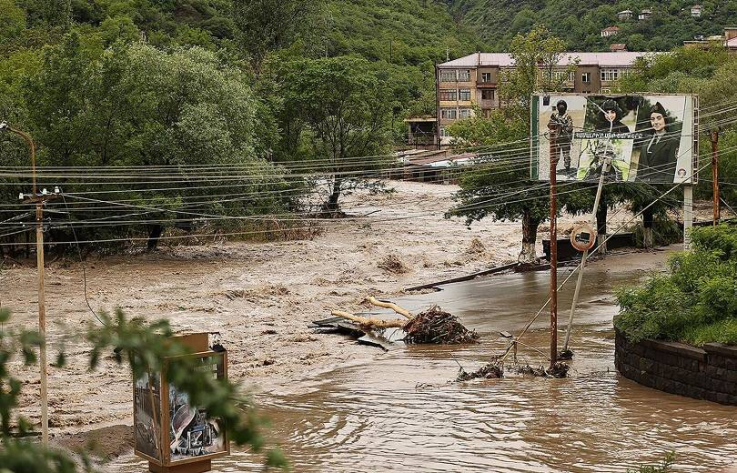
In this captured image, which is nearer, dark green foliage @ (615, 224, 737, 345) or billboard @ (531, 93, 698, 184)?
dark green foliage @ (615, 224, 737, 345)

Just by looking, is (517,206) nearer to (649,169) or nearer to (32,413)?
(649,169)

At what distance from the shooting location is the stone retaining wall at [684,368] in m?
20.4

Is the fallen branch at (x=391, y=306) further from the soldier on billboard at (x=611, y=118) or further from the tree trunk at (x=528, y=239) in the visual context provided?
the tree trunk at (x=528, y=239)

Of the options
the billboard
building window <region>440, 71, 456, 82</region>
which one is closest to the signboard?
the billboard

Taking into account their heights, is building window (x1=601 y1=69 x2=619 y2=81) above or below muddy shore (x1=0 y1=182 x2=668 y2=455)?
above

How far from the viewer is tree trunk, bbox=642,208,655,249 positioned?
46688mm

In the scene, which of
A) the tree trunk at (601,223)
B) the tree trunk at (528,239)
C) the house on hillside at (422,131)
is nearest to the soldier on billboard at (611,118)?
the tree trunk at (528,239)

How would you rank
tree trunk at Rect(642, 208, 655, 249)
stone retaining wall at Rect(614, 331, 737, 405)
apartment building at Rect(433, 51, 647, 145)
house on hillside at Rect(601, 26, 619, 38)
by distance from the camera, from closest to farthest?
stone retaining wall at Rect(614, 331, 737, 405), tree trunk at Rect(642, 208, 655, 249), apartment building at Rect(433, 51, 647, 145), house on hillside at Rect(601, 26, 619, 38)

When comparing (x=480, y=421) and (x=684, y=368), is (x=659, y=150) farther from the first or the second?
(x=480, y=421)

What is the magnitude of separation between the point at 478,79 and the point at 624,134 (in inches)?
2774

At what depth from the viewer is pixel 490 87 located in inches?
4107

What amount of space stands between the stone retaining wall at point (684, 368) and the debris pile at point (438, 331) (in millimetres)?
5650

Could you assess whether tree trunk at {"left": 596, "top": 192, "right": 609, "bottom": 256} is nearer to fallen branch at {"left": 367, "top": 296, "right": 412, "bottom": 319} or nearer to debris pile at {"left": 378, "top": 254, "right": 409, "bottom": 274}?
debris pile at {"left": 378, "top": 254, "right": 409, "bottom": 274}

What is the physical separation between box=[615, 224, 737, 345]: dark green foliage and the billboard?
9.82 meters
